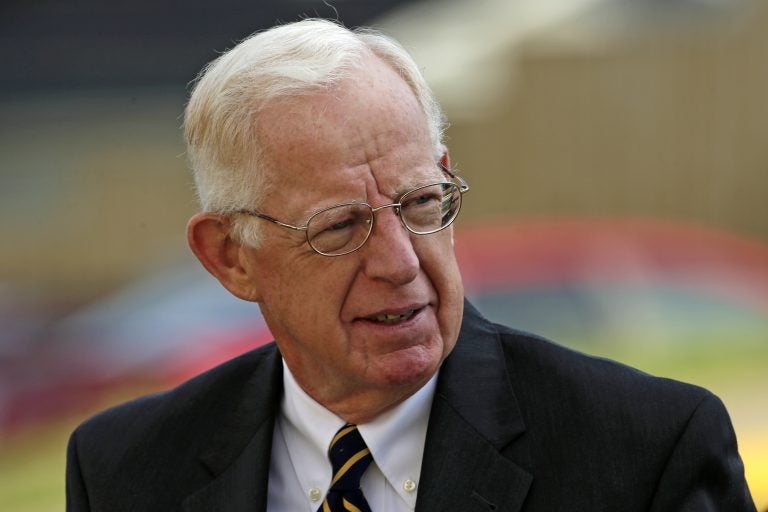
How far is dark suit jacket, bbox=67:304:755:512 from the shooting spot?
6.15 ft

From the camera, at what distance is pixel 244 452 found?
6.96 ft

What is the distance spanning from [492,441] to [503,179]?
1.22m

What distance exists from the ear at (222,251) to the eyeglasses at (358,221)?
0.18 metres

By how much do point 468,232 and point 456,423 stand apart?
1.15 metres

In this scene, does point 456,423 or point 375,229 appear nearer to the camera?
point 375,229

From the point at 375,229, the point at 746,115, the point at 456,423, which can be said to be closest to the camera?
the point at 375,229

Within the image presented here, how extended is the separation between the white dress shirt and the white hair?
38 centimetres

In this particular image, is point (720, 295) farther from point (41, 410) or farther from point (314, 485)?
point (41, 410)

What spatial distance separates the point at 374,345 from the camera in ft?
6.22

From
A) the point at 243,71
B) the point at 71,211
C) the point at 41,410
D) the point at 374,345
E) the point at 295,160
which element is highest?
the point at 243,71

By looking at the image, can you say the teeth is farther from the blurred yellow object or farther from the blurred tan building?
the blurred yellow object

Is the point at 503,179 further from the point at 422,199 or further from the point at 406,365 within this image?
the point at 406,365

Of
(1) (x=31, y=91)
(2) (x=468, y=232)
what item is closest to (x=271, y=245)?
(2) (x=468, y=232)

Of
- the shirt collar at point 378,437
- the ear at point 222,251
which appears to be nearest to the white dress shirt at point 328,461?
the shirt collar at point 378,437
